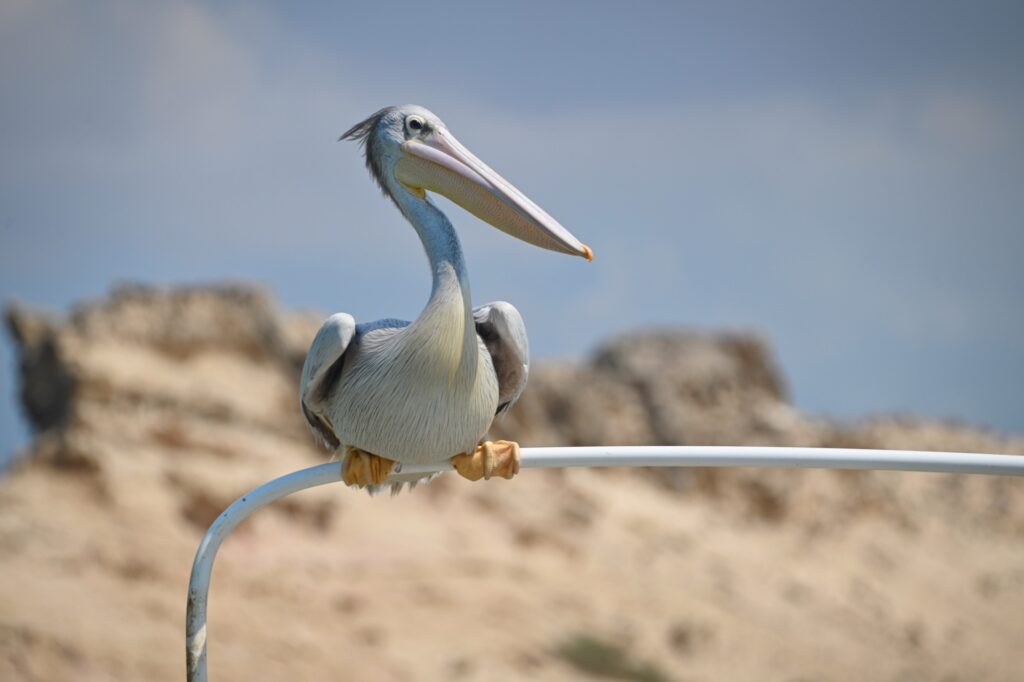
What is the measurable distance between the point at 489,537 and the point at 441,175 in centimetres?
980

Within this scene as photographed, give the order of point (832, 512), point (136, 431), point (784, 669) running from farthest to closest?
point (832, 512) < point (784, 669) < point (136, 431)

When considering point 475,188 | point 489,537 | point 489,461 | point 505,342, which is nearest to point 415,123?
point 475,188

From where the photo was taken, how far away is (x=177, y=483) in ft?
35.3

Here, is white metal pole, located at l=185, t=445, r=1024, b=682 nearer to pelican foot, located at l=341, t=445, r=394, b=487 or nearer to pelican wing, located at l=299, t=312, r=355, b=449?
pelican foot, located at l=341, t=445, r=394, b=487

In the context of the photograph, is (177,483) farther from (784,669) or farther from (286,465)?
(784,669)

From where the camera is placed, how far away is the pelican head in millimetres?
3020

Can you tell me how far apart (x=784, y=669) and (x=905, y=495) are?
5.15 m

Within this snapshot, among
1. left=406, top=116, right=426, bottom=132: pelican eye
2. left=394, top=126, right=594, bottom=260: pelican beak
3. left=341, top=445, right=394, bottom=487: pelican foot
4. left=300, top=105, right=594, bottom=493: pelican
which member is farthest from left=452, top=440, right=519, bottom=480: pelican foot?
left=406, top=116, right=426, bottom=132: pelican eye

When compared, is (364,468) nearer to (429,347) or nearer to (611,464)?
(429,347)

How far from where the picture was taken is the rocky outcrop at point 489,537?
943cm

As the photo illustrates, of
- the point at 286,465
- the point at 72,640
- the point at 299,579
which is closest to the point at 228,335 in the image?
the point at 286,465

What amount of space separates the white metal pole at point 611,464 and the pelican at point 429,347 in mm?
97

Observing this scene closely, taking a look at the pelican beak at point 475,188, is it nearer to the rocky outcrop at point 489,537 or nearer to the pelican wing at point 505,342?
the pelican wing at point 505,342

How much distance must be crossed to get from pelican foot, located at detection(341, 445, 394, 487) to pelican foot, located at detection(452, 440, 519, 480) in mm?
207
